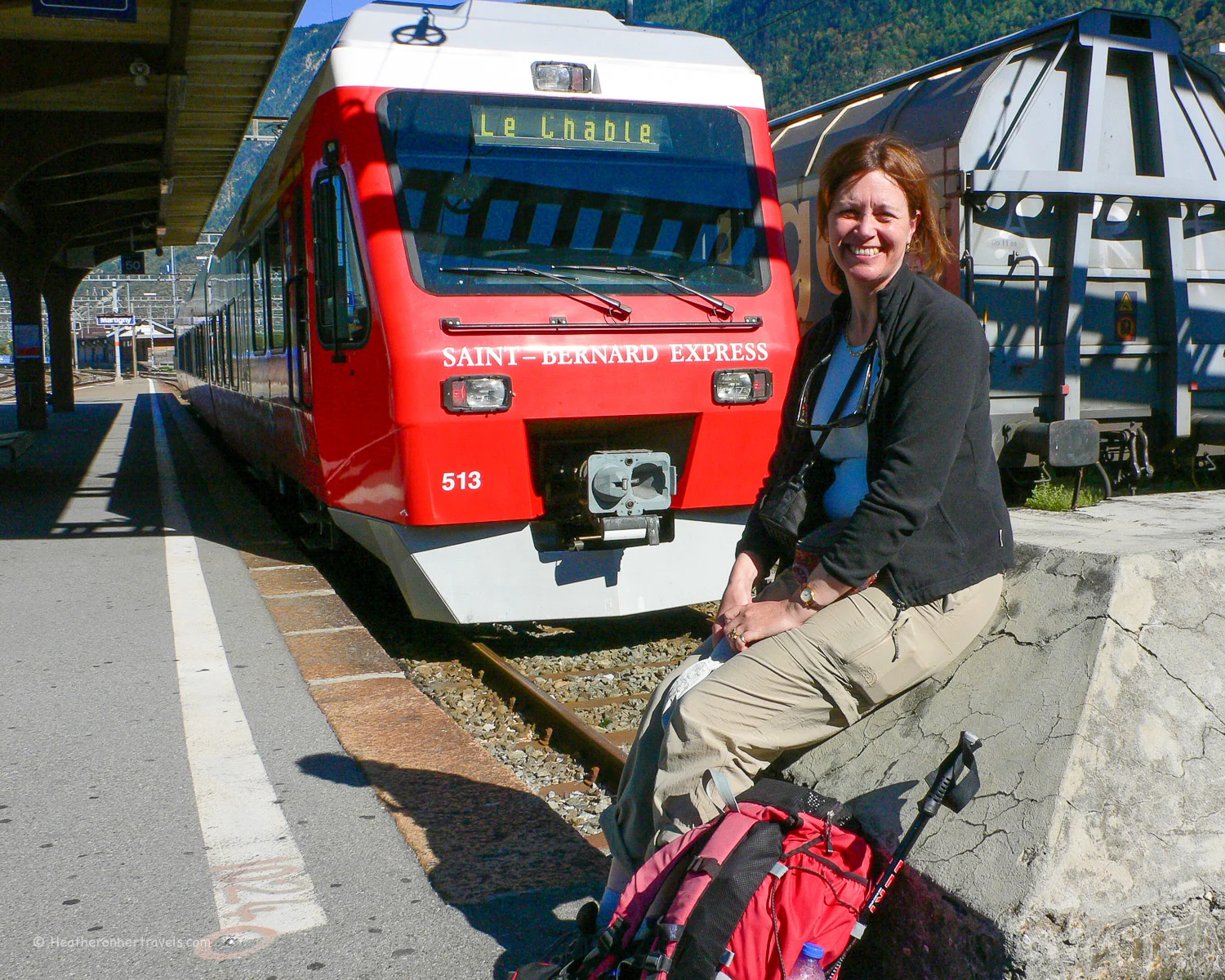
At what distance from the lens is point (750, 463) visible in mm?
5918

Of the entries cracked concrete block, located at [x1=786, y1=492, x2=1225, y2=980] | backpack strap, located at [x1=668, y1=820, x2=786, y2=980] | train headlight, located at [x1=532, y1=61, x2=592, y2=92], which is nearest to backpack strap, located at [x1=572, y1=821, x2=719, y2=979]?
backpack strap, located at [x1=668, y1=820, x2=786, y2=980]

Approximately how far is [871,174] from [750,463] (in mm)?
3399

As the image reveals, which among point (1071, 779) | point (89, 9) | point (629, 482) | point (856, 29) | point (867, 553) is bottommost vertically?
point (1071, 779)

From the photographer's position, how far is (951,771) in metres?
2.15

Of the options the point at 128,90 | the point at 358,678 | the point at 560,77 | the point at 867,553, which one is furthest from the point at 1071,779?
the point at 128,90

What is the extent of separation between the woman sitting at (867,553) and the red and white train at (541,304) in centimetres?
288

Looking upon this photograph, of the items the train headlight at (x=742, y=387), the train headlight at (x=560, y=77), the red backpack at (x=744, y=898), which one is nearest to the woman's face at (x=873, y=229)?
the red backpack at (x=744, y=898)

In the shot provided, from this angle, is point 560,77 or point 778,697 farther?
point 560,77

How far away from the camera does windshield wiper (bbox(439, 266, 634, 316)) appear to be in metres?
5.51

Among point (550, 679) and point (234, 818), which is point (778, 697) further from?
point (550, 679)

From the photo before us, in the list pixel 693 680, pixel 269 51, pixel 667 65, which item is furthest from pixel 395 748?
pixel 269 51

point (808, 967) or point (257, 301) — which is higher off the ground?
point (257, 301)

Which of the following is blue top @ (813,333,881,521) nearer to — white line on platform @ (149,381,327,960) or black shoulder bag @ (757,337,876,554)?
black shoulder bag @ (757,337,876,554)

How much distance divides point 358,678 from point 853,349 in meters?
2.94
